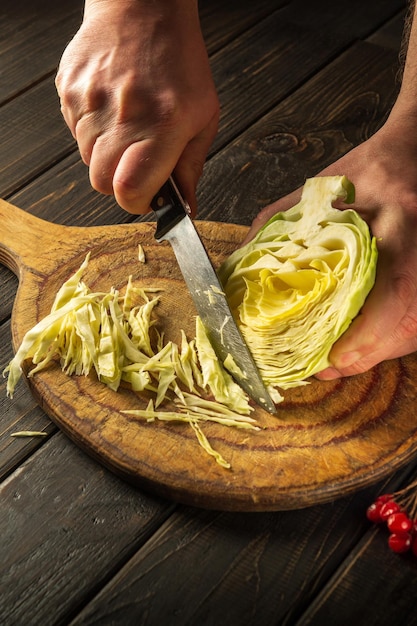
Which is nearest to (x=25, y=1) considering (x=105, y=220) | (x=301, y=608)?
(x=105, y=220)

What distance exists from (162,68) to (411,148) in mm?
714

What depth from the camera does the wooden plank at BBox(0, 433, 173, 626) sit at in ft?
5.35

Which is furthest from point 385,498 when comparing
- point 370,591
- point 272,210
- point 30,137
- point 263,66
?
point 263,66

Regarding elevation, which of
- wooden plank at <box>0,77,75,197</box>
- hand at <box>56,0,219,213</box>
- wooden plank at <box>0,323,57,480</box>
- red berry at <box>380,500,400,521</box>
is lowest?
red berry at <box>380,500,400,521</box>

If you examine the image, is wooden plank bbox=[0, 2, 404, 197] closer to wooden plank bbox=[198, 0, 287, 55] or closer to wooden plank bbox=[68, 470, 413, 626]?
wooden plank bbox=[198, 0, 287, 55]

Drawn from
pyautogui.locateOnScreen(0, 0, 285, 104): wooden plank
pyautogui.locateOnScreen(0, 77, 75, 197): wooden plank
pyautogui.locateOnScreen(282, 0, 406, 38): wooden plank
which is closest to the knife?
pyautogui.locateOnScreen(0, 77, 75, 197): wooden plank

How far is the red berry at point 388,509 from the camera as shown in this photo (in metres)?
1.79

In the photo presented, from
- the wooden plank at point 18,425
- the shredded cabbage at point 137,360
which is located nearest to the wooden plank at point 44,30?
the shredded cabbage at point 137,360

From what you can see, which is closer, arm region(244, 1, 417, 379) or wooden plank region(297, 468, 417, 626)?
wooden plank region(297, 468, 417, 626)

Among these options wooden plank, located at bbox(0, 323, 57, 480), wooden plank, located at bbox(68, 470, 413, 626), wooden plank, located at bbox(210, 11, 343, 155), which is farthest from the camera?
wooden plank, located at bbox(210, 11, 343, 155)

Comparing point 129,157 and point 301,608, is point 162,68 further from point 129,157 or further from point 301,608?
point 301,608

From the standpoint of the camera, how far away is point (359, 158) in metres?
2.23

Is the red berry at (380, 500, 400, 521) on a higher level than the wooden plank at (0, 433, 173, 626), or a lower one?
lower

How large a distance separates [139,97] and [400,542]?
3.90 feet
